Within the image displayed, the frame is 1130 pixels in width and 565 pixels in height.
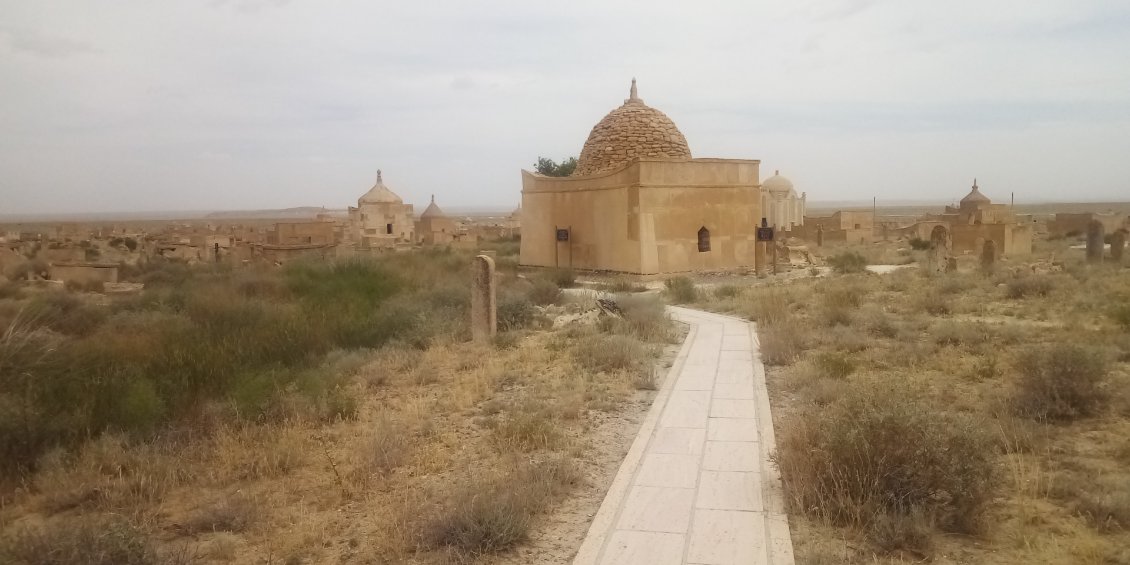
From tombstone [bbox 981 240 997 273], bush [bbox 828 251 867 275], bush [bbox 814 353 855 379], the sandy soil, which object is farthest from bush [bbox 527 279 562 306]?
tombstone [bbox 981 240 997 273]

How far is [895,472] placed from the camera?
436 centimetres

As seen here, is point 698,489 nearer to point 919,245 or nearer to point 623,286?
point 623,286

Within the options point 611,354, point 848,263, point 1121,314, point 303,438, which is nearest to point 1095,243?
point 848,263

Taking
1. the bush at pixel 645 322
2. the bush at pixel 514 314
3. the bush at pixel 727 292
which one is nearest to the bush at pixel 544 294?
the bush at pixel 514 314

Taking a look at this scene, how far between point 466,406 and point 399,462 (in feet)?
5.47

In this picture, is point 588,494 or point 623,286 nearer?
point 588,494

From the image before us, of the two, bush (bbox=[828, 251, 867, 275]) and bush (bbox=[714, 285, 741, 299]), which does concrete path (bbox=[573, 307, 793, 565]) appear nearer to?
bush (bbox=[714, 285, 741, 299])

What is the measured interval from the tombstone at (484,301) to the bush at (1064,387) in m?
6.91

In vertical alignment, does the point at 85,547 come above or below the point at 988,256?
below

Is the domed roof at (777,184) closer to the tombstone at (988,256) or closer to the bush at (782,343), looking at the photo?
the tombstone at (988,256)

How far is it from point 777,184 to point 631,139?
18001 millimetres

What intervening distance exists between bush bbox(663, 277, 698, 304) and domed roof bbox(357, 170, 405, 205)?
24.3 m

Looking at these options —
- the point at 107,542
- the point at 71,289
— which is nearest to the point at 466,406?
the point at 107,542

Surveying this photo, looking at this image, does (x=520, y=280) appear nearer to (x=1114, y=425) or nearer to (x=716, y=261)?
(x=716, y=261)
